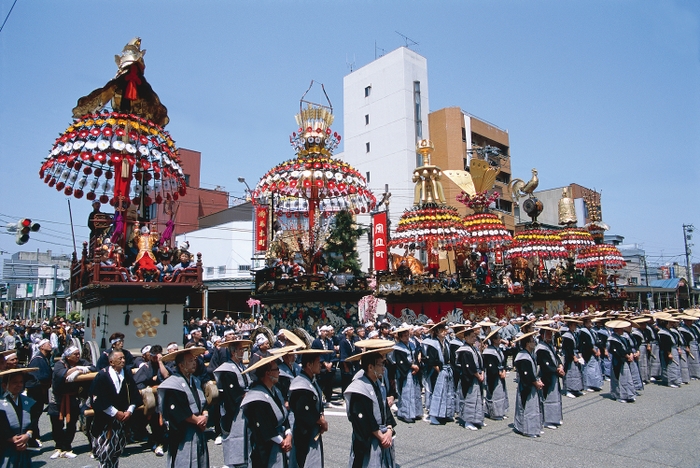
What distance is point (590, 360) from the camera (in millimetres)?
13258

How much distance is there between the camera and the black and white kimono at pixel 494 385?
9953 mm

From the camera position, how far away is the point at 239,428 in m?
6.59

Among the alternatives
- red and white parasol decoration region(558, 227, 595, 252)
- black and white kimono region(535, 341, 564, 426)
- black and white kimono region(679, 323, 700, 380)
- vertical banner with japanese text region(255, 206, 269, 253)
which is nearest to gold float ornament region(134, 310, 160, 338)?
black and white kimono region(535, 341, 564, 426)

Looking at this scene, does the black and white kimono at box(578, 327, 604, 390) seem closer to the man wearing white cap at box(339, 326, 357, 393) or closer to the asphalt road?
the asphalt road

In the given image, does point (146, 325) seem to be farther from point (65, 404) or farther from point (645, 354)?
point (645, 354)

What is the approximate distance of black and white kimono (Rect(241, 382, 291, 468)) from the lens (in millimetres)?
5211

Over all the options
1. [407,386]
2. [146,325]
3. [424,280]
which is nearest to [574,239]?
[424,280]

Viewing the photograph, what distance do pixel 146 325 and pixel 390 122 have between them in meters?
29.1

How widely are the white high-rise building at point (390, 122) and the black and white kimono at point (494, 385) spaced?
28007 millimetres

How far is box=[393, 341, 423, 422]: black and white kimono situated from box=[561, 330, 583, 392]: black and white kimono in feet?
14.2

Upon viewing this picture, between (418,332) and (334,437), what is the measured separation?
379 cm

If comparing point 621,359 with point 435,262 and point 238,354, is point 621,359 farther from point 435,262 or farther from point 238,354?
point 435,262

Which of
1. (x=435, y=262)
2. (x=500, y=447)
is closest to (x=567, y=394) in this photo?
(x=500, y=447)

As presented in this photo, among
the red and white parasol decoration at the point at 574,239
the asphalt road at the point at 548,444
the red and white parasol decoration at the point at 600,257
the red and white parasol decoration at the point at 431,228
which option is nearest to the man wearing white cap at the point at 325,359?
the asphalt road at the point at 548,444
